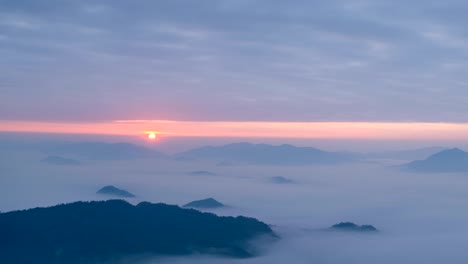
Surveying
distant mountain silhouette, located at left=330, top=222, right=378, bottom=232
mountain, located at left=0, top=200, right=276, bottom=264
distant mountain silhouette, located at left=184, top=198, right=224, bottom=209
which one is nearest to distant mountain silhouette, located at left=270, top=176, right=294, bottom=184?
distant mountain silhouette, located at left=184, top=198, right=224, bottom=209

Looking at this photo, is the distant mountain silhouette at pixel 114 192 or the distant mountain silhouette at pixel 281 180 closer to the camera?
the distant mountain silhouette at pixel 114 192

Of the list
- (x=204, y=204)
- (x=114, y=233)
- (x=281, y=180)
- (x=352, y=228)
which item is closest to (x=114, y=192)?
(x=204, y=204)

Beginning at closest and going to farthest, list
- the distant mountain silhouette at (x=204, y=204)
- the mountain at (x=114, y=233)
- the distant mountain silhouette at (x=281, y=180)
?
the mountain at (x=114, y=233)
the distant mountain silhouette at (x=204, y=204)
the distant mountain silhouette at (x=281, y=180)

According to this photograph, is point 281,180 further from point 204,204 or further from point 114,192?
point 204,204

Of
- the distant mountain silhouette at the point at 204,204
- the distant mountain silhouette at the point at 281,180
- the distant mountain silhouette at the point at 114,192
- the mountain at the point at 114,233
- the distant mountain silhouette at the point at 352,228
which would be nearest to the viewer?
the mountain at the point at 114,233

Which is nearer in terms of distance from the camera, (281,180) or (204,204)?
(204,204)

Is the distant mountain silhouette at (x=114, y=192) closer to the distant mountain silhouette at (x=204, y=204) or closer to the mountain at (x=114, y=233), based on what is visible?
the distant mountain silhouette at (x=204, y=204)

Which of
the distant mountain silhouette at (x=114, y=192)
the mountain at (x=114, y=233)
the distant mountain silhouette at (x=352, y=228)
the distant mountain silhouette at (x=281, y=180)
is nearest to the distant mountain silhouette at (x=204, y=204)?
the distant mountain silhouette at (x=114, y=192)

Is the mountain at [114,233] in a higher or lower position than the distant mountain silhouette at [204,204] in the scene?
higher

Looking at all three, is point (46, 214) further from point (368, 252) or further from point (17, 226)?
point (368, 252)
